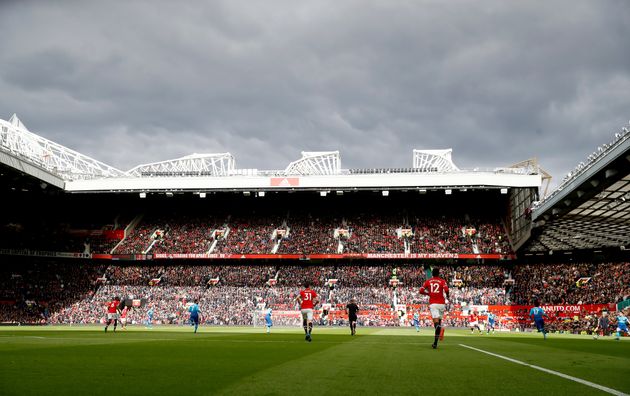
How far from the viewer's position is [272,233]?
5784 centimetres

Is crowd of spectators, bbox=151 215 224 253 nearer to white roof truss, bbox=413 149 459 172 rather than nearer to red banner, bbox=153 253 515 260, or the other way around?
red banner, bbox=153 253 515 260

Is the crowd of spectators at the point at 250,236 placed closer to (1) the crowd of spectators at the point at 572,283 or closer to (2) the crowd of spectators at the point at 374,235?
(2) the crowd of spectators at the point at 374,235

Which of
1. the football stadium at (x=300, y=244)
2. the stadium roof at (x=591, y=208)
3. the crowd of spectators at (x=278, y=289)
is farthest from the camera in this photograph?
the crowd of spectators at (x=278, y=289)

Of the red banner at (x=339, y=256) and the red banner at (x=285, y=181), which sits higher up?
the red banner at (x=285, y=181)

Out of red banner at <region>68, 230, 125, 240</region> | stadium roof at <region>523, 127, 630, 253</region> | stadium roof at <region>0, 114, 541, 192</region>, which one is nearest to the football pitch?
stadium roof at <region>523, 127, 630, 253</region>

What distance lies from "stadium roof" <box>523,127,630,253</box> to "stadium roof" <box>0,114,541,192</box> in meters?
6.46

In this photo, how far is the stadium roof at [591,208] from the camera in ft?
91.0

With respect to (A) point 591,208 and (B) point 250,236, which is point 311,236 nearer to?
(B) point 250,236

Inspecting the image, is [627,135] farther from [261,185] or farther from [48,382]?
[261,185]

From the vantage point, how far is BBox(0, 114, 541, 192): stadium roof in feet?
168

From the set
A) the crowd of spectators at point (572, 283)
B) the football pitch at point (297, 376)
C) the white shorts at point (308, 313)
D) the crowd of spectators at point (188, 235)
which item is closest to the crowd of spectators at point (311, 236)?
the crowd of spectators at point (188, 235)

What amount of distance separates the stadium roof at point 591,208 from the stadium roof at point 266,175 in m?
6.46

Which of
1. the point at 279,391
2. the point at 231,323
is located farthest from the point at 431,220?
the point at 279,391

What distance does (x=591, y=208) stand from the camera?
35.9m
